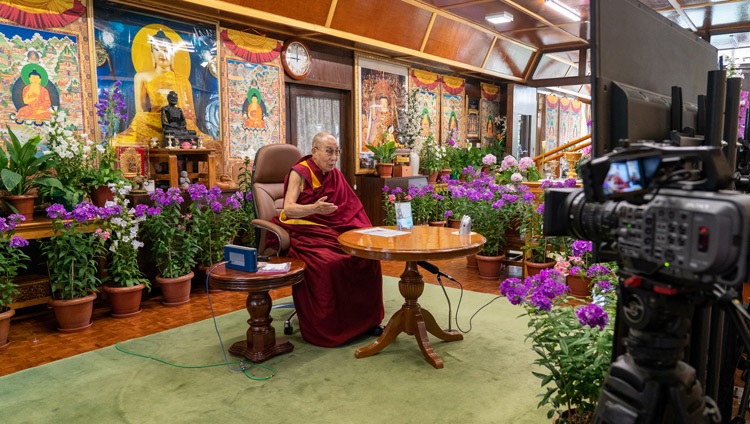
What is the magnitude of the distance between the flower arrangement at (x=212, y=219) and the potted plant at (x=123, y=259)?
16.1 inches

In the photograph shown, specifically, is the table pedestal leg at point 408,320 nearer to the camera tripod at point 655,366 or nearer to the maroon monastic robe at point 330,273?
the maroon monastic robe at point 330,273

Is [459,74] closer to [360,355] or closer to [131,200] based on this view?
[131,200]

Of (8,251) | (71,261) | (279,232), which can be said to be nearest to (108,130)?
(71,261)

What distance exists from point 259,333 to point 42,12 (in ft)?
9.08

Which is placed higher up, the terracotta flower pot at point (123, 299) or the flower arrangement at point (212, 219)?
the flower arrangement at point (212, 219)

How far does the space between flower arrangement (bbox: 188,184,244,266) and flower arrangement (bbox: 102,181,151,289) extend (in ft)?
1.32

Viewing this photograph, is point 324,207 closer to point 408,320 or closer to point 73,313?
point 408,320

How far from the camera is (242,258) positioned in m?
2.71

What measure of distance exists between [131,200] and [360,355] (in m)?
2.18

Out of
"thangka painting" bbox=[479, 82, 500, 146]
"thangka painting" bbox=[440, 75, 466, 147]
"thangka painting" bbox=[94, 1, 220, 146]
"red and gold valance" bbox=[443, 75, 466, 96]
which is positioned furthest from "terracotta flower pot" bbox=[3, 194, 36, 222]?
"thangka painting" bbox=[479, 82, 500, 146]

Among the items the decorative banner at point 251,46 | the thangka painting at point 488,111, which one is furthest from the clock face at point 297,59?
the thangka painting at point 488,111

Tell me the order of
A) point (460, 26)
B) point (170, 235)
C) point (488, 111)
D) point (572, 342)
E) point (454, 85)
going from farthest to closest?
1. point (488, 111)
2. point (454, 85)
3. point (460, 26)
4. point (170, 235)
5. point (572, 342)

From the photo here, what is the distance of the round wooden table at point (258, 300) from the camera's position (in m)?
2.58

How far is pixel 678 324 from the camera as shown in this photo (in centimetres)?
87
